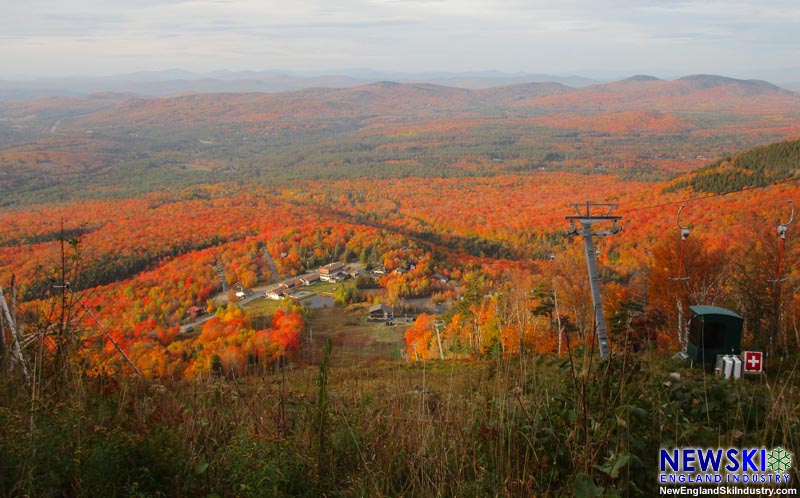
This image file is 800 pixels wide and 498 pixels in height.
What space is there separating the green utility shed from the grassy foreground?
4.68 metres

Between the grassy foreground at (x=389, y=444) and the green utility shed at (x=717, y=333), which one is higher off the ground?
the grassy foreground at (x=389, y=444)

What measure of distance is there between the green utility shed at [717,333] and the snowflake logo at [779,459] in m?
5.22

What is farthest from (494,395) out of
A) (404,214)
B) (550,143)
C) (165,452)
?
(550,143)

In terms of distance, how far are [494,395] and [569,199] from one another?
5370cm

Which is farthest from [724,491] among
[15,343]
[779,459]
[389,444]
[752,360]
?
[752,360]

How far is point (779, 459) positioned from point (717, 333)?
5.59 meters

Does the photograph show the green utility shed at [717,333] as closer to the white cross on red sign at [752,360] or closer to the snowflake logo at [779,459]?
the white cross on red sign at [752,360]

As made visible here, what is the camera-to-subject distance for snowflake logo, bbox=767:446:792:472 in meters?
1.79

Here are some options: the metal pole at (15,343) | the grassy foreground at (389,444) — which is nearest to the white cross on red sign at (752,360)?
the grassy foreground at (389,444)

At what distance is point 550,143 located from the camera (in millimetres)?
97062

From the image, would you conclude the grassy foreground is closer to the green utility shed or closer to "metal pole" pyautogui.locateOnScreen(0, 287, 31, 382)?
"metal pole" pyautogui.locateOnScreen(0, 287, 31, 382)

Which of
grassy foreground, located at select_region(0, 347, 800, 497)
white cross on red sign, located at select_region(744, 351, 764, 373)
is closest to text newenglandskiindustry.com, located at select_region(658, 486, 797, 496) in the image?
grassy foreground, located at select_region(0, 347, 800, 497)

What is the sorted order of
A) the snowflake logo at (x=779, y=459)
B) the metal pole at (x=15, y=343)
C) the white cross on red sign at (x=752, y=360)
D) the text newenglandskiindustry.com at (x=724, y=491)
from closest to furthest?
the text newenglandskiindustry.com at (x=724, y=491)
the snowflake logo at (x=779, y=459)
the metal pole at (x=15, y=343)
the white cross on red sign at (x=752, y=360)

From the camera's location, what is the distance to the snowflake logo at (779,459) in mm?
1789
